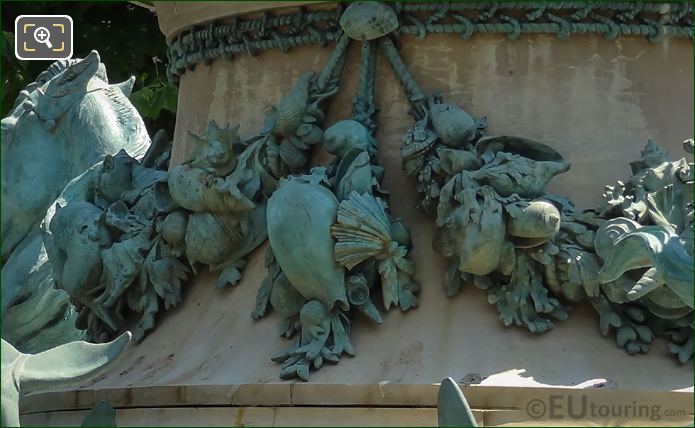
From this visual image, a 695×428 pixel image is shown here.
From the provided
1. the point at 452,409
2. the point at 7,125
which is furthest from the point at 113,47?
the point at 452,409

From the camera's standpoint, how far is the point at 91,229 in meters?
5.52

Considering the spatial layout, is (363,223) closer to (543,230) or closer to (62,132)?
(543,230)

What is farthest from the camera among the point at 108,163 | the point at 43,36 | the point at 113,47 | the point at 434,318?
the point at 113,47

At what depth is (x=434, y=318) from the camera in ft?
16.2

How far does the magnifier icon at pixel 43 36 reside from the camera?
8094mm

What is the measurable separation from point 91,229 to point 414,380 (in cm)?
134

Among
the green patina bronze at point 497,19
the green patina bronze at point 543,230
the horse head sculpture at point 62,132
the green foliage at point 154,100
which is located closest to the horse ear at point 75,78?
the horse head sculpture at point 62,132

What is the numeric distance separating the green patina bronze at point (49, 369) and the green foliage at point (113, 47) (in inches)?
251

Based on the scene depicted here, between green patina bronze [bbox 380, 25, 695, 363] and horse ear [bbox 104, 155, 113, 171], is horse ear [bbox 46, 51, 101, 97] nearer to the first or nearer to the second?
horse ear [bbox 104, 155, 113, 171]

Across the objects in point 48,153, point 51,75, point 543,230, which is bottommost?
point 48,153

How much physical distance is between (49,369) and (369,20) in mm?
1453

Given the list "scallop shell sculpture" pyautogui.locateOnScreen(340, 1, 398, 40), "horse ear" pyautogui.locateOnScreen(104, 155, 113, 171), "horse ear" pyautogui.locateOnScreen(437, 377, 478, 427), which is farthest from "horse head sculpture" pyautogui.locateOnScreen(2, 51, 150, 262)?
"horse ear" pyautogui.locateOnScreen(437, 377, 478, 427)

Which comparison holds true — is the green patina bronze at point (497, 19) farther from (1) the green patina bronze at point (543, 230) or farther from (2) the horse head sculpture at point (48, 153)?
(2) the horse head sculpture at point (48, 153)

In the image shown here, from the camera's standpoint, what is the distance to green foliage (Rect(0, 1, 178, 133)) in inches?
435
